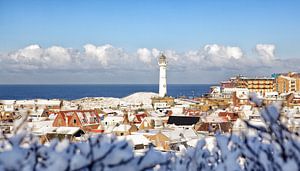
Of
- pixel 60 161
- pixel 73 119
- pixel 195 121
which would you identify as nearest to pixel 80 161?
pixel 60 161

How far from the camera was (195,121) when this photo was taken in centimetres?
4150

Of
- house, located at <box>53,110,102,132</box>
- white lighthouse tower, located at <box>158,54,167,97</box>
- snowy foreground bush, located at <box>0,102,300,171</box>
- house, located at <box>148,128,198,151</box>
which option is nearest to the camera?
snowy foreground bush, located at <box>0,102,300,171</box>

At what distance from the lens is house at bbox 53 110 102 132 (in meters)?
37.4

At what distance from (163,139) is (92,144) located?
25712mm

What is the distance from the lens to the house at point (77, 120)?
37.4 m

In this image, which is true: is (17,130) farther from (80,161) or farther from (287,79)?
(287,79)

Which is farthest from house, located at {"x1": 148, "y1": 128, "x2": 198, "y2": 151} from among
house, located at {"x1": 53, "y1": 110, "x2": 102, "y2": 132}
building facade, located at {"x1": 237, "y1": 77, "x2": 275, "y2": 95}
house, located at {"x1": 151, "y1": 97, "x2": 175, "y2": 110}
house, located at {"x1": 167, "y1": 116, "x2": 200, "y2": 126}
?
building facade, located at {"x1": 237, "y1": 77, "x2": 275, "y2": 95}

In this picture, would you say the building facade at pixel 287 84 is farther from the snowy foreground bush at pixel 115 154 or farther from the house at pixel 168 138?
the snowy foreground bush at pixel 115 154

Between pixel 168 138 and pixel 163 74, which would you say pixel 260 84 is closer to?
pixel 163 74

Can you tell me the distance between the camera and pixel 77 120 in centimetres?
3825

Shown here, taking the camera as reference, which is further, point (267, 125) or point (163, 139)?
point (163, 139)

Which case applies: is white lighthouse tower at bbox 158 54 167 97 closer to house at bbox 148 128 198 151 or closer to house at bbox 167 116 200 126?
house at bbox 167 116 200 126

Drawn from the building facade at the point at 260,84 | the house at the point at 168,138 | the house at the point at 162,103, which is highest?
the building facade at the point at 260,84

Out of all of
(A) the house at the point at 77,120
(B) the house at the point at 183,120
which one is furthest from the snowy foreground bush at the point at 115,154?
(B) the house at the point at 183,120
